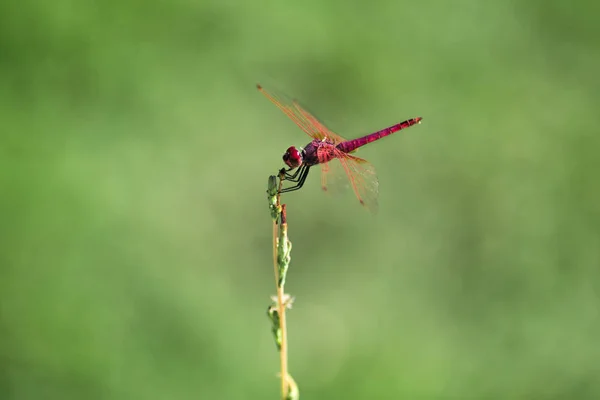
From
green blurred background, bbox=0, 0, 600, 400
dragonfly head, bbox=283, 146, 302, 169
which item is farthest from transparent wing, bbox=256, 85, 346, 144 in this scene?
green blurred background, bbox=0, 0, 600, 400

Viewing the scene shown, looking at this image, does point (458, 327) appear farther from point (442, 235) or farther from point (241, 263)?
point (241, 263)

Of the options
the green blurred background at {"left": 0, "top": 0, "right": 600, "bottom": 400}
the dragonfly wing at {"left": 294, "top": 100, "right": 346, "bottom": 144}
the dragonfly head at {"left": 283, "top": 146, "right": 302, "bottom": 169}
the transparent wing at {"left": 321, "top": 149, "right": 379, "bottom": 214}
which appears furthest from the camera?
the green blurred background at {"left": 0, "top": 0, "right": 600, "bottom": 400}

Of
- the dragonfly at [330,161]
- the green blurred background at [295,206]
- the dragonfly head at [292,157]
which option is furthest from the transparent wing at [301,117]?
the green blurred background at [295,206]

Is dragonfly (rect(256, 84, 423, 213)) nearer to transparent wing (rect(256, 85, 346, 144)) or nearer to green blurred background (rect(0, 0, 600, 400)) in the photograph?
transparent wing (rect(256, 85, 346, 144))

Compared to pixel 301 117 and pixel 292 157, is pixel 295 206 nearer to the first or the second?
pixel 301 117

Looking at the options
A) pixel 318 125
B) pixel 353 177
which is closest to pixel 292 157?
pixel 353 177

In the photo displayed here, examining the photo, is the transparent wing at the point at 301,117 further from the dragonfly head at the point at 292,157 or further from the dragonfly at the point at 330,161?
the dragonfly head at the point at 292,157

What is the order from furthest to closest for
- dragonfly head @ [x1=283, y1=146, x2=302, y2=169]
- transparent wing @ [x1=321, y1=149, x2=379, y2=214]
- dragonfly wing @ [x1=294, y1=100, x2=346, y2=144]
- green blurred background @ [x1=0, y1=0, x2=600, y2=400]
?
green blurred background @ [x1=0, y1=0, x2=600, y2=400] < dragonfly wing @ [x1=294, y1=100, x2=346, y2=144] < transparent wing @ [x1=321, y1=149, x2=379, y2=214] < dragonfly head @ [x1=283, y1=146, x2=302, y2=169]
